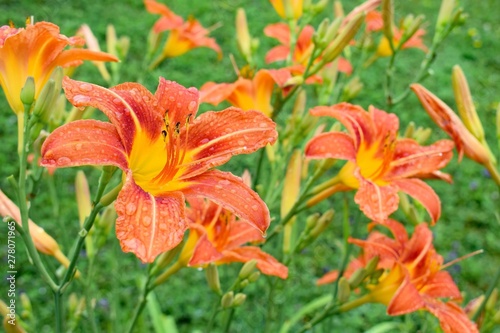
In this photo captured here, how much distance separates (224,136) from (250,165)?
2.64 meters

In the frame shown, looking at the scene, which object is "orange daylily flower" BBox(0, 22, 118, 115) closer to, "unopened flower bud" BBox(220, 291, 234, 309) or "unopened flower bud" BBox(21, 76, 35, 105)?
"unopened flower bud" BBox(21, 76, 35, 105)

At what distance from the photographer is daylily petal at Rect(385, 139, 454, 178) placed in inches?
51.0

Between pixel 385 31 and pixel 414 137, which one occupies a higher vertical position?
pixel 385 31

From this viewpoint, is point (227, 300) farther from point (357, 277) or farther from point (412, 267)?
point (412, 267)

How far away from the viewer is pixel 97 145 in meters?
0.87

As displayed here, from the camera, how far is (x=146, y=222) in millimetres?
839

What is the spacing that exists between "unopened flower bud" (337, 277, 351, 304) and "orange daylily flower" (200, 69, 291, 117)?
0.41 metres

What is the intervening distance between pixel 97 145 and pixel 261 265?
0.46 metres

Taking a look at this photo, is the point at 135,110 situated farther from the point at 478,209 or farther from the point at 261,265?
the point at 478,209

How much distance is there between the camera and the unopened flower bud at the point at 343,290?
4.18ft

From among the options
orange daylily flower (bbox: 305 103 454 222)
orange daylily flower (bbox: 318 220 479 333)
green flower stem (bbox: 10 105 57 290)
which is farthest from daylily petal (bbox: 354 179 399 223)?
green flower stem (bbox: 10 105 57 290)

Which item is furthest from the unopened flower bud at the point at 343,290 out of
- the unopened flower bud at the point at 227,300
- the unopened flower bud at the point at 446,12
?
the unopened flower bud at the point at 446,12

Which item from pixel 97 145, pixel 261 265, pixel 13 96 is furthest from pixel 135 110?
pixel 261 265

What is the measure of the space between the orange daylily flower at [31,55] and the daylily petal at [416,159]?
62cm
